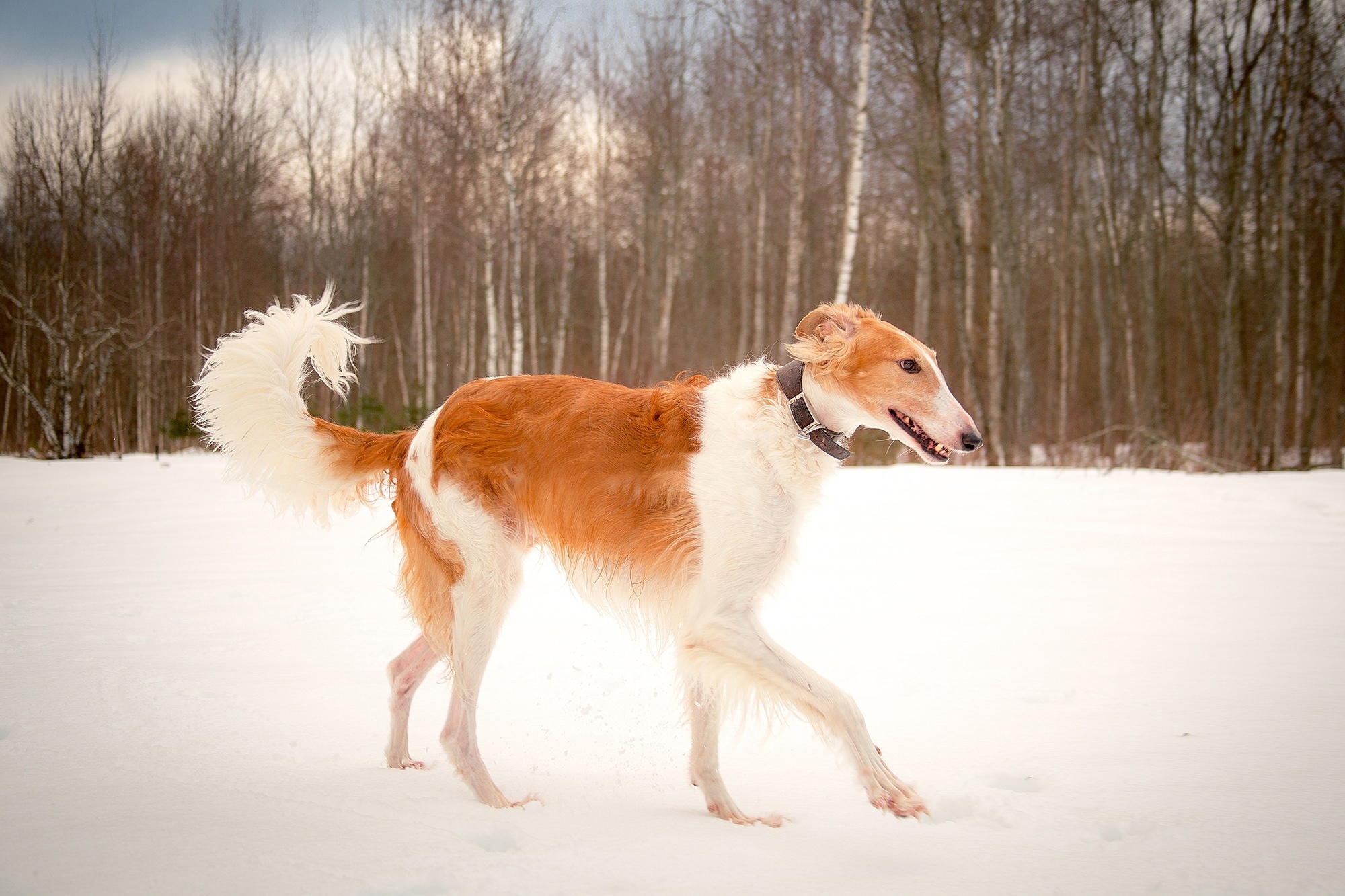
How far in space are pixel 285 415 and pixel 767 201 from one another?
18405mm

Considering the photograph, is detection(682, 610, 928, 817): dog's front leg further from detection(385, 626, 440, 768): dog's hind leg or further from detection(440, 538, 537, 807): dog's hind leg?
detection(385, 626, 440, 768): dog's hind leg

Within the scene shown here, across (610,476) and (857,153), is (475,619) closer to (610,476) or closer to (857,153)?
(610,476)

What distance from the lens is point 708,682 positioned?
110 inches

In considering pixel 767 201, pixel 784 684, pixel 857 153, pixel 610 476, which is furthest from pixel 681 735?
Answer: pixel 767 201

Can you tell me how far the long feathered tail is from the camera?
3215 mm

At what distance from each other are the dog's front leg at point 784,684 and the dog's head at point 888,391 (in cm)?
83

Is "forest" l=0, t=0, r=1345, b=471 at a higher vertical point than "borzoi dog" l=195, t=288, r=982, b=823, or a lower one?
higher

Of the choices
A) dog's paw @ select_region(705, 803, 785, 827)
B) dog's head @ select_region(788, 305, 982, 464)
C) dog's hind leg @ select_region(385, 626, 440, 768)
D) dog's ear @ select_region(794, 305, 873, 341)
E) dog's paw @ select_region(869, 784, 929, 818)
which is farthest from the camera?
dog's ear @ select_region(794, 305, 873, 341)

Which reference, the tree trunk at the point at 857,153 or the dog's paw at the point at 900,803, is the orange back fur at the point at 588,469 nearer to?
the dog's paw at the point at 900,803

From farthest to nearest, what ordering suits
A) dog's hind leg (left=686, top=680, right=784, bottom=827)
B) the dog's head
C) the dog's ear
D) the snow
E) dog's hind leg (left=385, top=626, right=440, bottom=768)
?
the dog's ear, dog's hind leg (left=385, top=626, right=440, bottom=768), the dog's head, dog's hind leg (left=686, top=680, right=784, bottom=827), the snow

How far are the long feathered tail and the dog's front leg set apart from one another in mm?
1438

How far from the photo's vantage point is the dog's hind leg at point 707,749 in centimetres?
274

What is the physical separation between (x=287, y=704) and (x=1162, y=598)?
489 centimetres

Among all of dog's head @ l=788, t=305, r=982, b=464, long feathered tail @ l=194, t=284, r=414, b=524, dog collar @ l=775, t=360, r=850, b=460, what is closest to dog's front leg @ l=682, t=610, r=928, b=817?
dog collar @ l=775, t=360, r=850, b=460
